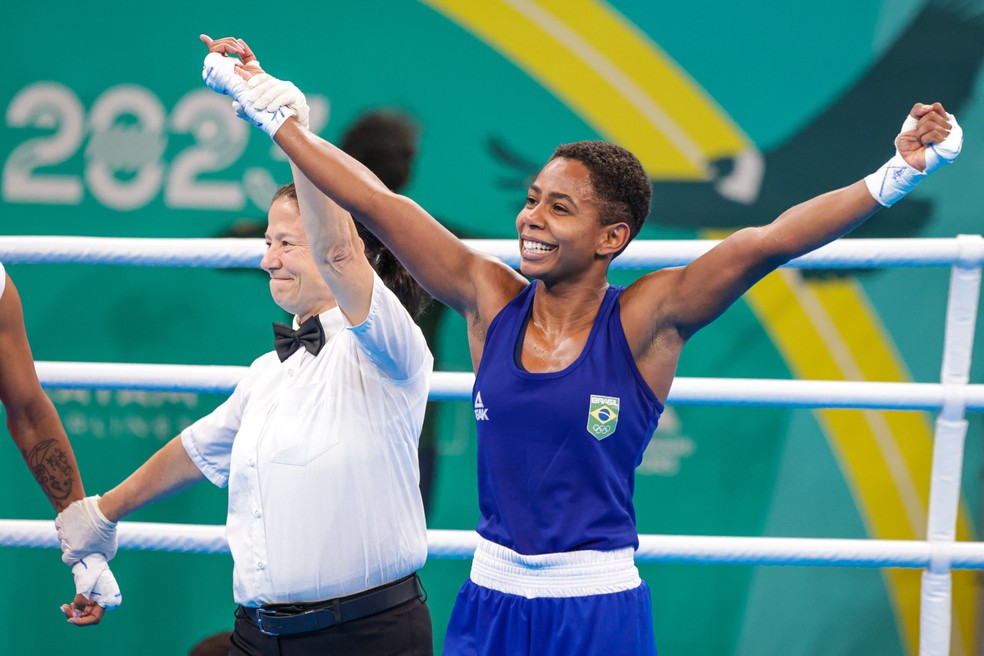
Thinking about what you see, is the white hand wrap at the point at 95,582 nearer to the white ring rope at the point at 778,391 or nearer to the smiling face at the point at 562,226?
the white ring rope at the point at 778,391

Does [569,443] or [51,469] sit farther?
[51,469]

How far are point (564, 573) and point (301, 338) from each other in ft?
2.06

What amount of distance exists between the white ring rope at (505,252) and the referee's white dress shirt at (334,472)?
484mm

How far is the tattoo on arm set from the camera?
226 centimetres

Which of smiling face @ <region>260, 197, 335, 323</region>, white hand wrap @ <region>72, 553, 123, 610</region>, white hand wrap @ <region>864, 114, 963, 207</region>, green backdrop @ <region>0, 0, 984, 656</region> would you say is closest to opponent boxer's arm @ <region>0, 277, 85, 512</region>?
white hand wrap @ <region>72, 553, 123, 610</region>

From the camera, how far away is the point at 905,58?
3.12 metres

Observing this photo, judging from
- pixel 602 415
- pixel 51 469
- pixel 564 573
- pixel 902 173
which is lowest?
pixel 564 573

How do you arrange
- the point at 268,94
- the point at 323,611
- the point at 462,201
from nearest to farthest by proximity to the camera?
the point at 268,94 → the point at 323,611 → the point at 462,201

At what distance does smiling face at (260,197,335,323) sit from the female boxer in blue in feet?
0.82

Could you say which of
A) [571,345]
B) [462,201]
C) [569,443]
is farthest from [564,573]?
[462,201]

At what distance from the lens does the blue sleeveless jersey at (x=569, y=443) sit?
1.68 metres

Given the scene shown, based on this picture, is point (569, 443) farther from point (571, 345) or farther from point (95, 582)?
point (95, 582)

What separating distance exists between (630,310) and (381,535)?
0.57m

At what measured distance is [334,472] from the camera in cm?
188
